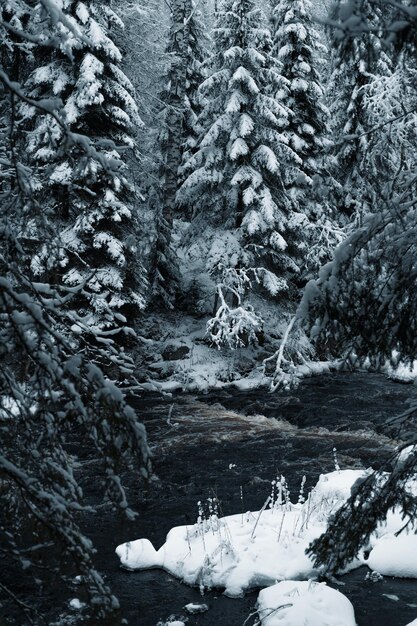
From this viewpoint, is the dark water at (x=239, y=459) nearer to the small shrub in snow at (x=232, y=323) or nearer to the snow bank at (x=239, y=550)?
the snow bank at (x=239, y=550)

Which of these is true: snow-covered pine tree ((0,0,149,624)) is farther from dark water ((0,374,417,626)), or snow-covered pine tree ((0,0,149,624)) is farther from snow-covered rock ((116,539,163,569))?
snow-covered rock ((116,539,163,569))

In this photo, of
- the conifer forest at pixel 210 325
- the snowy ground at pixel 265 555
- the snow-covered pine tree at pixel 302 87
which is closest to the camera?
the conifer forest at pixel 210 325

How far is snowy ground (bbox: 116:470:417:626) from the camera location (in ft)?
18.9

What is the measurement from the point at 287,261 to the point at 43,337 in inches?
627

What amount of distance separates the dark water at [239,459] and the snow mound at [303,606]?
277 millimetres

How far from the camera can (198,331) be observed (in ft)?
60.2

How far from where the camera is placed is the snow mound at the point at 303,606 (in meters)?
5.33

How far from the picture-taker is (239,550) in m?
6.74

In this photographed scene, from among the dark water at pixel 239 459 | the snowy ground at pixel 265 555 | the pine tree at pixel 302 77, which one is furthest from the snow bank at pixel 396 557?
the pine tree at pixel 302 77

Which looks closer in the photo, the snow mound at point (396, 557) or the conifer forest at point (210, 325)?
the conifer forest at point (210, 325)

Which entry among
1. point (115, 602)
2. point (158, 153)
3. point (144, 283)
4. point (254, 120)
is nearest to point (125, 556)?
point (115, 602)

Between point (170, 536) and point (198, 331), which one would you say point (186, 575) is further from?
point (198, 331)

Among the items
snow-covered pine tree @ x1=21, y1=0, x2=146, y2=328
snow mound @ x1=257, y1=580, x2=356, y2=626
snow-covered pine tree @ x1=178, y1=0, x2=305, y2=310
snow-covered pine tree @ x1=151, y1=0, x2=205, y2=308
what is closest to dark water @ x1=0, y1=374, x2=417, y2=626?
snow mound @ x1=257, y1=580, x2=356, y2=626

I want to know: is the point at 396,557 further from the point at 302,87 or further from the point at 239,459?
the point at 302,87
